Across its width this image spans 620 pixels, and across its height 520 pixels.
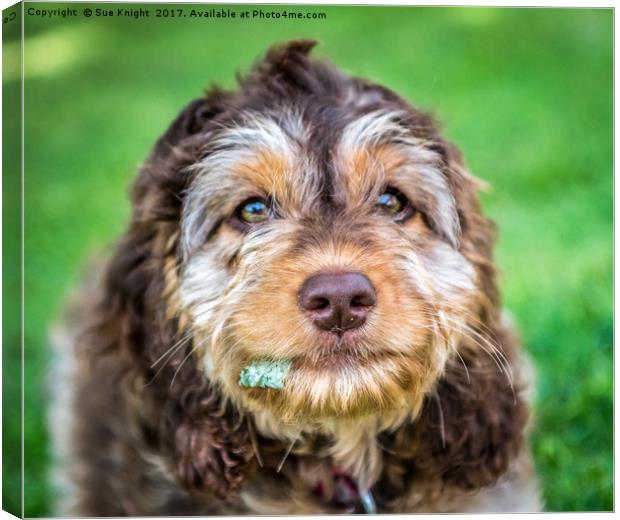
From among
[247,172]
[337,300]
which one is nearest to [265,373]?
[337,300]

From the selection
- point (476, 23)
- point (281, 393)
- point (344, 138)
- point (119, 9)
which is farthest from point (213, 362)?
point (476, 23)

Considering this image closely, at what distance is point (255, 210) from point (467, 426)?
1316mm

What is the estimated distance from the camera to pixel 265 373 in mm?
3766

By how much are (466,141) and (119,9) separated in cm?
208

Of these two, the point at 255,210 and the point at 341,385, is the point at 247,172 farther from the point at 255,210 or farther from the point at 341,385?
the point at 341,385

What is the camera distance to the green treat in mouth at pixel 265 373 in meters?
3.71

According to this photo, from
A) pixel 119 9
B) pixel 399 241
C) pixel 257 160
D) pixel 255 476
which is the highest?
pixel 119 9

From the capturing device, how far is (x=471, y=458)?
4.41 metres

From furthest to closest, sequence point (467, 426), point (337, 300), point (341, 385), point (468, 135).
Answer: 1. point (468, 135)
2. point (467, 426)
3. point (341, 385)
4. point (337, 300)

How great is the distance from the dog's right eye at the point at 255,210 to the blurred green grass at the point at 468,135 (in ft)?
2.54

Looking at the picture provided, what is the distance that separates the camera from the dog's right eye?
13.4 ft

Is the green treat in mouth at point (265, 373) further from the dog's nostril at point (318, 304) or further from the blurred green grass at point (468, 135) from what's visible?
the blurred green grass at point (468, 135)

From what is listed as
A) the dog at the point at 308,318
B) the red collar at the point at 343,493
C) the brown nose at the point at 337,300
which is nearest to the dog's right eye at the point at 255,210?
the dog at the point at 308,318

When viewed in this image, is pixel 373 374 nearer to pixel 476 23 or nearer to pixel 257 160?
pixel 257 160
